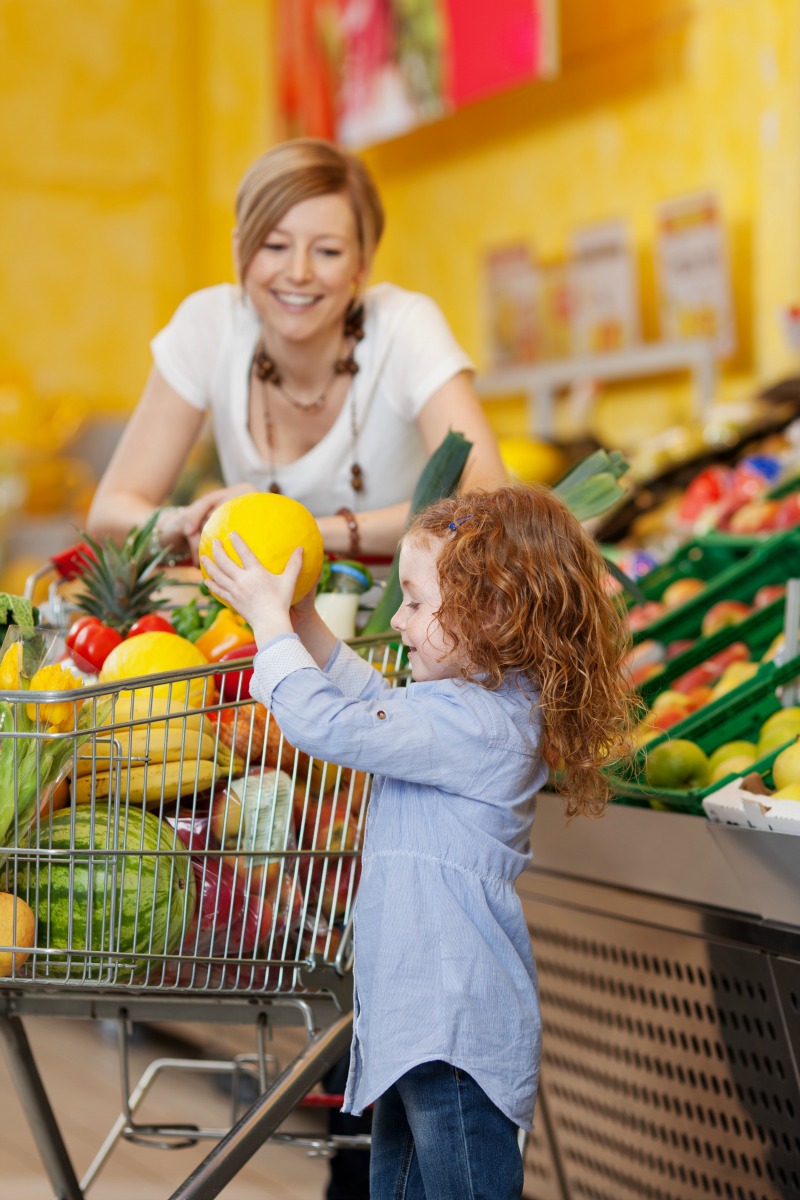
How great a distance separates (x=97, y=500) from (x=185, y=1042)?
1.72 m

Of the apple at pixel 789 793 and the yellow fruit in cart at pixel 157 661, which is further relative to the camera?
the apple at pixel 789 793

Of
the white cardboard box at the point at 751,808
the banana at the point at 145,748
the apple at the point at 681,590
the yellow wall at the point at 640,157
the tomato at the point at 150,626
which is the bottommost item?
the white cardboard box at the point at 751,808

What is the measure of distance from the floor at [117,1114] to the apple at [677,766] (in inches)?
46.3

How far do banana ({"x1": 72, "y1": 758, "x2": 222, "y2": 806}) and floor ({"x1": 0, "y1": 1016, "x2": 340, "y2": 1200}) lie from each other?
1331 mm

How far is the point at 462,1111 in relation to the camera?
4.76 ft

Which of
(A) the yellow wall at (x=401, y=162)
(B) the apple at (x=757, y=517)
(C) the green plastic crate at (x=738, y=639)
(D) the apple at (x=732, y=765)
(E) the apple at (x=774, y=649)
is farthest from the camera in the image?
(A) the yellow wall at (x=401, y=162)

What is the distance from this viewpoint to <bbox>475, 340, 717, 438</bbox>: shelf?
4875 mm

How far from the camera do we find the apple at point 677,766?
213 centimetres

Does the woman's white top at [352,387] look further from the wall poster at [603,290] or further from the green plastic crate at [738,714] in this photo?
the wall poster at [603,290]

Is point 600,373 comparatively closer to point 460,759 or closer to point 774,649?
point 774,649

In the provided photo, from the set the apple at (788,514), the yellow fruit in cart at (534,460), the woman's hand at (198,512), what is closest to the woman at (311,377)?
the woman's hand at (198,512)

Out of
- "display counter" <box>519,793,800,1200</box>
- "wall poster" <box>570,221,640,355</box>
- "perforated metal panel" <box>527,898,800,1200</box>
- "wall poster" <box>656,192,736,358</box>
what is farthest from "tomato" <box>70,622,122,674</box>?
"wall poster" <box>570,221,640,355</box>

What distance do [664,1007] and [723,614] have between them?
2.80 feet

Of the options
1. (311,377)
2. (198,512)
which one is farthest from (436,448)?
(198,512)
